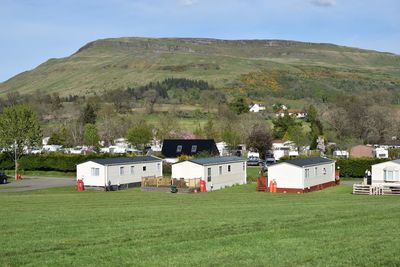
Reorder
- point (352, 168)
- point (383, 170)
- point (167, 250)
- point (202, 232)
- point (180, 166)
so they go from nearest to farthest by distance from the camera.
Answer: point (167, 250), point (202, 232), point (383, 170), point (180, 166), point (352, 168)

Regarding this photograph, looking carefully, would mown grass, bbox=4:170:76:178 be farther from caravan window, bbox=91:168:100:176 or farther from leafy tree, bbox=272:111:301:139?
leafy tree, bbox=272:111:301:139

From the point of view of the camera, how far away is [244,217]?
19.5 metres

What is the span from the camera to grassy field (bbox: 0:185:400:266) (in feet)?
40.0

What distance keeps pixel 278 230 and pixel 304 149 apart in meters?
71.8

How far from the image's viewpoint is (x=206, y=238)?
14797 millimetres

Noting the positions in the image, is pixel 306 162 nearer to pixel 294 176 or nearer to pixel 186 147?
pixel 294 176

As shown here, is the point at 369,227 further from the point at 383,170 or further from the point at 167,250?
the point at 383,170

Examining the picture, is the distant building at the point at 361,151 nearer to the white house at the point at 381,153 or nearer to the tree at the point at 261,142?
the white house at the point at 381,153

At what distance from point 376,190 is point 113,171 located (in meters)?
19.5

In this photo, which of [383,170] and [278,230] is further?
[383,170]

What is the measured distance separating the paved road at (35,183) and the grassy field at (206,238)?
2554 centimetres

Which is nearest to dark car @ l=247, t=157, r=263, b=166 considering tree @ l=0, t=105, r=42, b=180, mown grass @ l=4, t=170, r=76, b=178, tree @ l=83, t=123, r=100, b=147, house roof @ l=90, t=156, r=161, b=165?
mown grass @ l=4, t=170, r=76, b=178

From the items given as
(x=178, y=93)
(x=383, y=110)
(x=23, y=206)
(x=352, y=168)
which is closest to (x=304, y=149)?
(x=383, y=110)

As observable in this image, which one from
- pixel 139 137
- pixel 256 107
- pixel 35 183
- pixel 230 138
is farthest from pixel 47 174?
pixel 256 107
